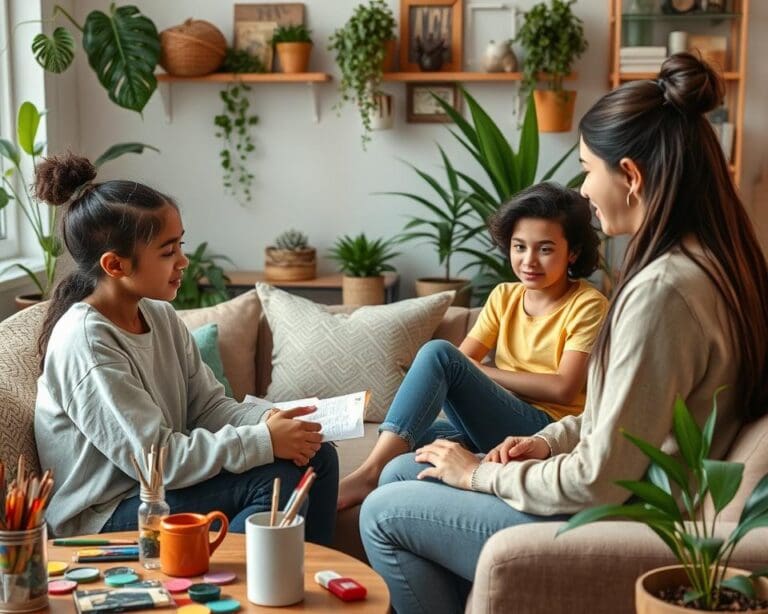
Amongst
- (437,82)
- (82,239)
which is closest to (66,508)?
(82,239)

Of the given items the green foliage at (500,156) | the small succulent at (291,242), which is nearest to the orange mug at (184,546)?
the green foliage at (500,156)

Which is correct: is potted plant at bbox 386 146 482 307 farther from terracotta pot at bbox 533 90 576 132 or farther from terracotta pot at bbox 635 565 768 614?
terracotta pot at bbox 635 565 768 614

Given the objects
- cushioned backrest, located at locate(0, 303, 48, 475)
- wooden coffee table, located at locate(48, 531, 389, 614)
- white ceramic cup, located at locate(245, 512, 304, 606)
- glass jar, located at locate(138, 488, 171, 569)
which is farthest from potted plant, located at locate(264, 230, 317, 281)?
white ceramic cup, located at locate(245, 512, 304, 606)

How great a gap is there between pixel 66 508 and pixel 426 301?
1371mm

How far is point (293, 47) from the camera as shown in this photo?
14.2ft

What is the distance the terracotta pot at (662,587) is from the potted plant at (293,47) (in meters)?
3.28

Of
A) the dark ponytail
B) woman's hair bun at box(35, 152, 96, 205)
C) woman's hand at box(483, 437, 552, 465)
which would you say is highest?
woman's hair bun at box(35, 152, 96, 205)

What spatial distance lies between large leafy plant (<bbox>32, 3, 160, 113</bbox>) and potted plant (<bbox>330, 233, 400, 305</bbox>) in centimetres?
94

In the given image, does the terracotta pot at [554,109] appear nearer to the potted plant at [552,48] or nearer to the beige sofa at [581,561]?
the potted plant at [552,48]

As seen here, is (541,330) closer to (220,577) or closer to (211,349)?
(211,349)

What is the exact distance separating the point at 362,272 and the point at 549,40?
3.63 feet

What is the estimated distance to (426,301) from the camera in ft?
10.4

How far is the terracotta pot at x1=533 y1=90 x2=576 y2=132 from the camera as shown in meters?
4.24

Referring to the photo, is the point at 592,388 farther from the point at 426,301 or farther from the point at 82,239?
the point at 426,301
